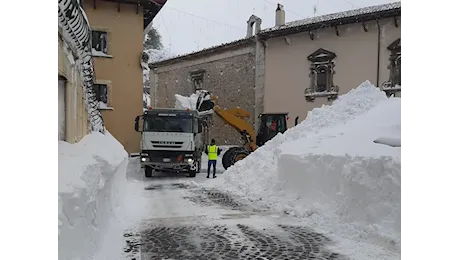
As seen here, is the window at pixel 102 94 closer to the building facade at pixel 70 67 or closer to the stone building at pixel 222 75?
the stone building at pixel 222 75

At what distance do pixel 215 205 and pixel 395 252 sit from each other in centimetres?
459

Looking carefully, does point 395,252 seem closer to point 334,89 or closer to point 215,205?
point 215,205

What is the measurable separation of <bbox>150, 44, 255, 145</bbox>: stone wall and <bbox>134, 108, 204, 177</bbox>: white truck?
7.39 m

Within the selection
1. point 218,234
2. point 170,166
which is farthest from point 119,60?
point 218,234

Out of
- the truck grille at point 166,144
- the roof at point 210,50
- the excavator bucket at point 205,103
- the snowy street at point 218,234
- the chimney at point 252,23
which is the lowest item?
the snowy street at point 218,234

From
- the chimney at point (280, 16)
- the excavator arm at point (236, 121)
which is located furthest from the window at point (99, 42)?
the chimney at point (280, 16)

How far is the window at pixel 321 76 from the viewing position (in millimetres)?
20438

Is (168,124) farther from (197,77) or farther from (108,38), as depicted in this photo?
(197,77)

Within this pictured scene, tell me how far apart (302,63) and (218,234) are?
16.5 m

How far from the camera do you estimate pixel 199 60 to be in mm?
27922

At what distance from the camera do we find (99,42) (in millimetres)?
20797

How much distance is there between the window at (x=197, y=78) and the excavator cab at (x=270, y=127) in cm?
1121
